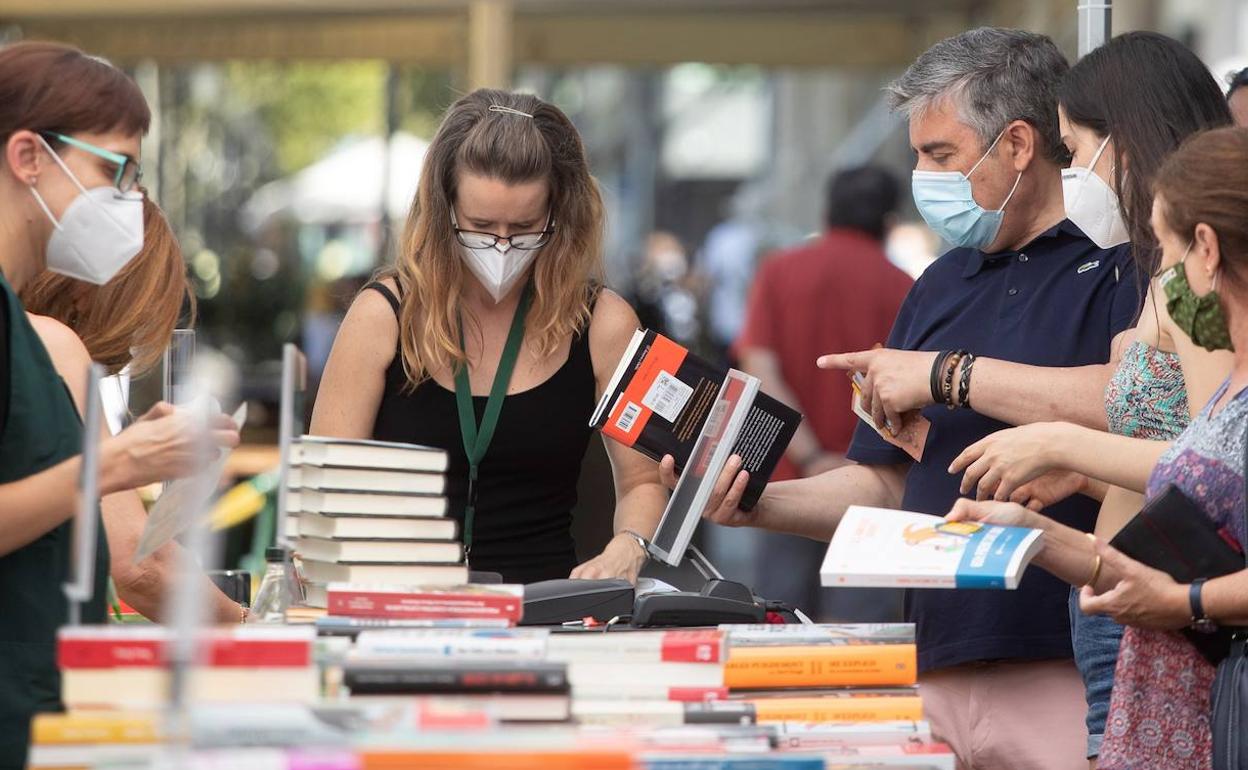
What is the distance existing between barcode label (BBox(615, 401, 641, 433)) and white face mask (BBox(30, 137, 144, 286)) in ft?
2.79

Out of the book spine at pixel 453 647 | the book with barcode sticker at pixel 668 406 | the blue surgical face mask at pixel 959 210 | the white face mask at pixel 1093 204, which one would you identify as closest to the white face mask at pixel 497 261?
the book with barcode sticker at pixel 668 406

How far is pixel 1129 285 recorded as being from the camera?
2916 mm

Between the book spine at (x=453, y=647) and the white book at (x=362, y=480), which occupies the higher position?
the white book at (x=362, y=480)

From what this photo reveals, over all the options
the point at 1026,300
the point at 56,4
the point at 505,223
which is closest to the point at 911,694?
the point at 1026,300

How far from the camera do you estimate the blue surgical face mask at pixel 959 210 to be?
9.90 ft

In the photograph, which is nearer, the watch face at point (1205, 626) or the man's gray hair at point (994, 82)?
the watch face at point (1205, 626)

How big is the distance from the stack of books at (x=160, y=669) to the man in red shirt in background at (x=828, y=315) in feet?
14.7

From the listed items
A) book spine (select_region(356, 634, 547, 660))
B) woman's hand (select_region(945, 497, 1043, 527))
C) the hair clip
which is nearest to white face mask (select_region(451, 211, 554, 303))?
the hair clip

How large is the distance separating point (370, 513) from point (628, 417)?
1.99ft

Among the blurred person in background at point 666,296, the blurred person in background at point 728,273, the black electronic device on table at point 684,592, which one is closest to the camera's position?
the black electronic device on table at point 684,592

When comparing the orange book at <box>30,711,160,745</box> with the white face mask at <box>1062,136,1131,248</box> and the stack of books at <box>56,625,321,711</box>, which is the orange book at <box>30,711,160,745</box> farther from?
the white face mask at <box>1062,136,1131,248</box>

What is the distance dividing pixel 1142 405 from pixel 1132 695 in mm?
488

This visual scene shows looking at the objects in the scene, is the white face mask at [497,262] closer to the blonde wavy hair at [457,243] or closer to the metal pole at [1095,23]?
the blonde wavy hair at [457,243]

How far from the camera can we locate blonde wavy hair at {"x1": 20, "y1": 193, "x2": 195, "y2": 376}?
9.73 feet
